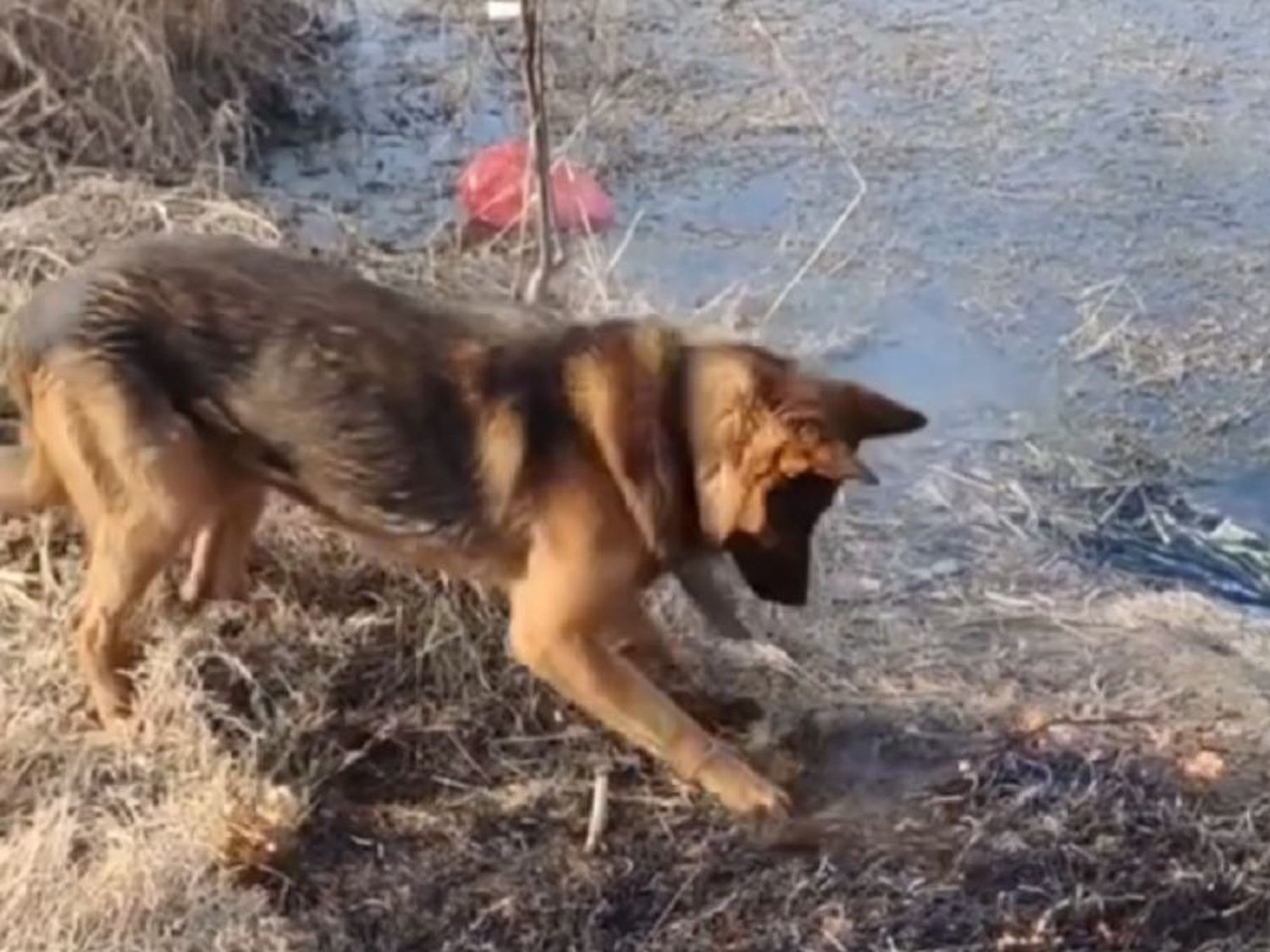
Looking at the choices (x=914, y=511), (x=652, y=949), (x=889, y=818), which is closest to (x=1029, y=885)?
(x=889, y=818)

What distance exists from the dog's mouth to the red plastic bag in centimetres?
203

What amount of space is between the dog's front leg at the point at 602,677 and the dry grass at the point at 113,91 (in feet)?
8.29

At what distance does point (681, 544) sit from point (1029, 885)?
81 centimetres

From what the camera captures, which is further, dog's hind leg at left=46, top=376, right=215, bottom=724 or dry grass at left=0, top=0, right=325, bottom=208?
dry grass at left=0, top=0, right=325, bottom=208

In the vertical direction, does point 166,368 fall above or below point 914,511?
above

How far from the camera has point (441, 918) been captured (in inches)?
158

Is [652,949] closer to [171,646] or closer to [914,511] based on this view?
[171,646]

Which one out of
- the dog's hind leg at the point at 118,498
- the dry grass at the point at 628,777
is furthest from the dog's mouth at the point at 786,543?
the dog's hind leg at the point at 118,498

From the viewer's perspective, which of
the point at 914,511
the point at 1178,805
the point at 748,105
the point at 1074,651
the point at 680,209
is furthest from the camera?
the point at 748,105

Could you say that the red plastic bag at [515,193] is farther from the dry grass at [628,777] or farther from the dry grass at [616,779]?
the dry grass at [616,779]

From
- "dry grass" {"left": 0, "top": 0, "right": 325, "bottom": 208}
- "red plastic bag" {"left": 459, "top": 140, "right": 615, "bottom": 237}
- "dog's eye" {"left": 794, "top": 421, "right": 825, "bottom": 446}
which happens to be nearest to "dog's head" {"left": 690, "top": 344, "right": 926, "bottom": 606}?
"dog's eye" {"left": 794, "top": 421, "right": 825, "bottom": 446}

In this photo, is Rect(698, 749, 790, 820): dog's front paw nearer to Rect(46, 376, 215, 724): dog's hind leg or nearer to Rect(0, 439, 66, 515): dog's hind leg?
Rect(46, 376, 215, 724): dog's hind leg

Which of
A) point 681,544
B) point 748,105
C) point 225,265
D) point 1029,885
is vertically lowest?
point 748,105

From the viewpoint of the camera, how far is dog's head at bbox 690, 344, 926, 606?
3.92 metres
